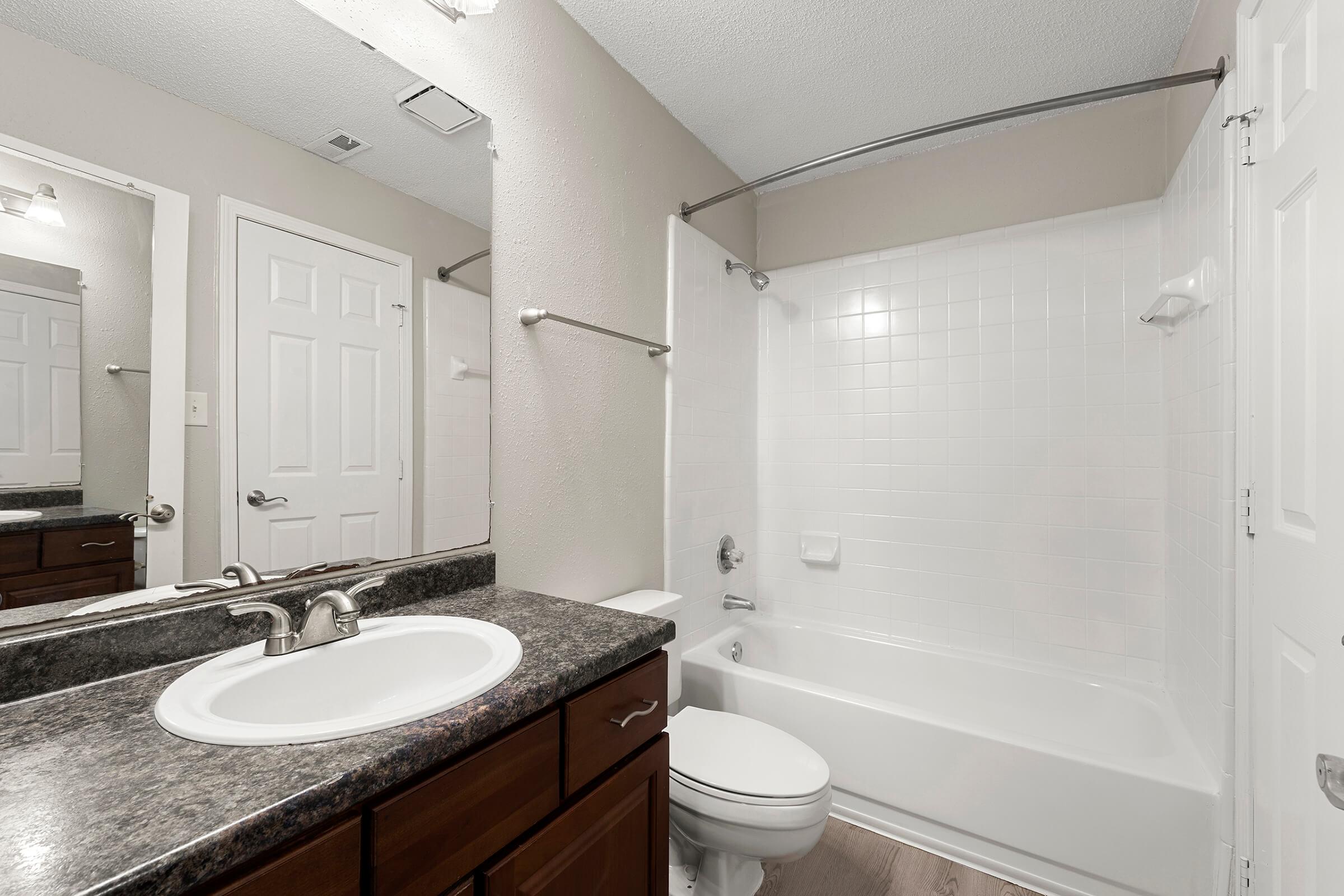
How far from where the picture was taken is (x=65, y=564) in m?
0.85

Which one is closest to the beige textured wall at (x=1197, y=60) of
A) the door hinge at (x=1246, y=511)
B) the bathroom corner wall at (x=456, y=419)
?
the door hinge at (x=1246, y=511)

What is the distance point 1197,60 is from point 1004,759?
2030mm

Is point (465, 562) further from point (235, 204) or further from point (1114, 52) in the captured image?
point (1114, 52)

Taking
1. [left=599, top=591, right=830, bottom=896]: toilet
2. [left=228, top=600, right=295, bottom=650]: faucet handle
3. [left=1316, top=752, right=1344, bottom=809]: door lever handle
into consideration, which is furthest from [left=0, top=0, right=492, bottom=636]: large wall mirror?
[left=1316, top=752, right=1344, bottom=809]: door lever handle

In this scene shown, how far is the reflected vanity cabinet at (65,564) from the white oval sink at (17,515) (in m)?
0.02

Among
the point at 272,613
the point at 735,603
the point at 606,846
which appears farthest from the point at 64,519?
the point at 735,603

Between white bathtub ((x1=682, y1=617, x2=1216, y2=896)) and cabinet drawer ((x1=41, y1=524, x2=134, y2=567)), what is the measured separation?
1.67 m

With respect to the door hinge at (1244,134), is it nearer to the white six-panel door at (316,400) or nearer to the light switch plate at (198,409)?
the white six-panel door at (316,400)

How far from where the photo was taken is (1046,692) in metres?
2.08

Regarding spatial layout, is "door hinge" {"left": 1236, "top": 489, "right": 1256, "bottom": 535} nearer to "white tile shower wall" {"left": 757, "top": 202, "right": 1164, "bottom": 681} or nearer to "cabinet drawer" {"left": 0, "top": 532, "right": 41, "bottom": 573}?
"white tile shower wall" {"left": 757, "top": 202, "right": 1164, "bottom": 681}

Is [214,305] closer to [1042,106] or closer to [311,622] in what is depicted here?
[311,622]

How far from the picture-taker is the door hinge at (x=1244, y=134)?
3.91 feet

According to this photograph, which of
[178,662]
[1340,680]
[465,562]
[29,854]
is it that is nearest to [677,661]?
[465,562]

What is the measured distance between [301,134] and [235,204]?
0.20 m
